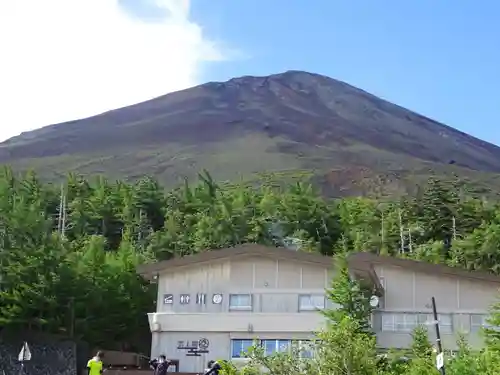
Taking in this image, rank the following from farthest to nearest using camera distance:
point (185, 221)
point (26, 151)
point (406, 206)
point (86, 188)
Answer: point (26, 151)
point (86, 188)
point (406, 206)
point (185, 221)

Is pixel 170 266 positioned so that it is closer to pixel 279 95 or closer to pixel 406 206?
pixel 406 206

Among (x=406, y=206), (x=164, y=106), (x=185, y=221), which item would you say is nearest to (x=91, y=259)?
(x=185, y=221)

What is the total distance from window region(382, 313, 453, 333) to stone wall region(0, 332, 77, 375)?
400 inches

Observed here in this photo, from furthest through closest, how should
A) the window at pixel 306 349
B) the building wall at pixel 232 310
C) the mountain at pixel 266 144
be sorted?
the mountain at pixel 266 144 < the building wall at pixel 232 310 < the window at pixel 306 349

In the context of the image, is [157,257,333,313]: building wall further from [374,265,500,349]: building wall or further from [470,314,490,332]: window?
[470,314,490,332]: window

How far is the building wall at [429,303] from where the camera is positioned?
25828mm

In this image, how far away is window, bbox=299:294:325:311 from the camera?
25.5 m

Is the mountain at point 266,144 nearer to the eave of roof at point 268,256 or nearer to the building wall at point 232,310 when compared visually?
the eave of roof at point 268,256

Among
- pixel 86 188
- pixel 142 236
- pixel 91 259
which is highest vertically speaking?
pixel 86 188

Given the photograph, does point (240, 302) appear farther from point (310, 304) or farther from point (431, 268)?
point (431, 268)

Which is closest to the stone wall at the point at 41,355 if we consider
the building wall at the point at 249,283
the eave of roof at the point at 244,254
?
the building wall at the point at 249,283

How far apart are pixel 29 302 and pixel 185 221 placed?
23.1 metres

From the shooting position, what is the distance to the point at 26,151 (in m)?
164

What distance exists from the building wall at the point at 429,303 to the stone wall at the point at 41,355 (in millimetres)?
9953
